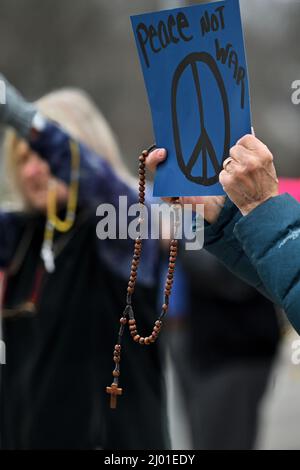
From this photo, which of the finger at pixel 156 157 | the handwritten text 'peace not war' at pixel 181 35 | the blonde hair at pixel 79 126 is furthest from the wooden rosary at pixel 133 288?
the blonde hair at pixel 79 126

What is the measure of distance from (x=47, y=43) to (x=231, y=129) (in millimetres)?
7296

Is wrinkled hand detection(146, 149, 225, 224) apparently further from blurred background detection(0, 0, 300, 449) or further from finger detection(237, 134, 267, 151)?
blurred background detection(0, 0, 300, 449)

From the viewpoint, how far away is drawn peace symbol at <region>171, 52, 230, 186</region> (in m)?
1.57

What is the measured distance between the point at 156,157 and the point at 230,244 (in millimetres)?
233

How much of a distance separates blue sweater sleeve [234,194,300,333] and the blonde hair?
1419 mm

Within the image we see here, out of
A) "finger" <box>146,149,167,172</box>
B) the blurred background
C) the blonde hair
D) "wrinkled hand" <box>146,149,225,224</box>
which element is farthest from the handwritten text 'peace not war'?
the blurred background

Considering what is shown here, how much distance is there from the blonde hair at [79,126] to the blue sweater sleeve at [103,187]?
13 centimetres

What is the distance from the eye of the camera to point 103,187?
2.76 metres

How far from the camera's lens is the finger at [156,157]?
1.66 metres

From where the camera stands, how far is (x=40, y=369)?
8.96 feet

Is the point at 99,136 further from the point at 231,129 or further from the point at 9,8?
the point at 9,8

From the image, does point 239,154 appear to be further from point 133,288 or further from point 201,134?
point 133,288

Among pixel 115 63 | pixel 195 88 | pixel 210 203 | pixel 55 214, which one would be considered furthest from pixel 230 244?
pixel 115 63
